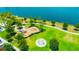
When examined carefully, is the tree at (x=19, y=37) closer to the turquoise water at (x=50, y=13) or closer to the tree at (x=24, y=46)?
the tree at (x=24, y=46)

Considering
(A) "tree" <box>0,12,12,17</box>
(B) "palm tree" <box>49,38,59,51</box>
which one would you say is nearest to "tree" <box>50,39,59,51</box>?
(B) "palm tree" <box>49,38,59,51</box>

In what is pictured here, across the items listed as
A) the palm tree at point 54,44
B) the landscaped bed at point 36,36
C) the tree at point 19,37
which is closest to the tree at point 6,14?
the landscaped bed at point 36,36

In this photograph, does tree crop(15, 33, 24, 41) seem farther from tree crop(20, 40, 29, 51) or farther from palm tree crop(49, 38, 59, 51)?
palm tree crop(49, 38, 59, 51)

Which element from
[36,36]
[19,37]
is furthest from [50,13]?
[19,37]

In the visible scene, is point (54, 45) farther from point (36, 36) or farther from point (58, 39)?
point (36, 36)

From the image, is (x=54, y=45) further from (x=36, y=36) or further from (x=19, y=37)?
(x=19, y=37)

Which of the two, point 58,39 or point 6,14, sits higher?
point 6,14

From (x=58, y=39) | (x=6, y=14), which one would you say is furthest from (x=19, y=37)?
(x=58, y=39)

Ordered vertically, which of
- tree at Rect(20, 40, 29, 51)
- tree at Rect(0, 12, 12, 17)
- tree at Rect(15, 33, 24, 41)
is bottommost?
tree at Rect(20, 40, 29, 51)
